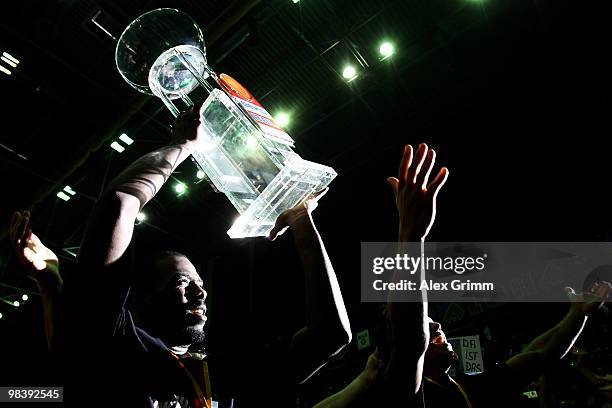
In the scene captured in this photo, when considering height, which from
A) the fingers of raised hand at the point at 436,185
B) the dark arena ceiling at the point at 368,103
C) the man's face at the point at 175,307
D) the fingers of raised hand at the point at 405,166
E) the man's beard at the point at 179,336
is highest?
the dark arena ceiling at the point at 368,103

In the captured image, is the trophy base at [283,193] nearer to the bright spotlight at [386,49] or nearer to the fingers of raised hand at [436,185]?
the fingers of raised hand at [436,185]

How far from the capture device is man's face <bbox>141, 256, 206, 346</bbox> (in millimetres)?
1585

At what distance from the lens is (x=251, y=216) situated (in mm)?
1729

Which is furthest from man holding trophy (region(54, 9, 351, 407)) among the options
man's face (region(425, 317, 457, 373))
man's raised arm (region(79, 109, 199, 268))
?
man's face (region(425, 317, 457, 373))

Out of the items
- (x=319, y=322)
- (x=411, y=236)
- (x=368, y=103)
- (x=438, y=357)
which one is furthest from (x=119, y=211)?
(x=368, y=103)

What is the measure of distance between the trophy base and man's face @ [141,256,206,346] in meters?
0.27

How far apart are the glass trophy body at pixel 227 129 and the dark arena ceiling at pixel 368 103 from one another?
3.16 m

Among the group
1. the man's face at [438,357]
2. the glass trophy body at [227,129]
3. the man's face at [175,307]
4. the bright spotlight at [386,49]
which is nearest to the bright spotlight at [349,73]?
the bright spotlight at [386,49]

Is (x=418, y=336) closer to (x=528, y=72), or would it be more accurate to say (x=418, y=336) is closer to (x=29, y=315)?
(x=528, y=72)

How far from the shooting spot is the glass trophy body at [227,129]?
5.57ft

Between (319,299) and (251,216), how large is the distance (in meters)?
0.46

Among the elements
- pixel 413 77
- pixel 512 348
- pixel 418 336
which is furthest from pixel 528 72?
pixel 418 336

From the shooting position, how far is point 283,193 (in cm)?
168

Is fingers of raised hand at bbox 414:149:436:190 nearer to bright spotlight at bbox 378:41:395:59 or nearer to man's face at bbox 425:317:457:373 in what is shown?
man's face at bbox 425:317:457:373
